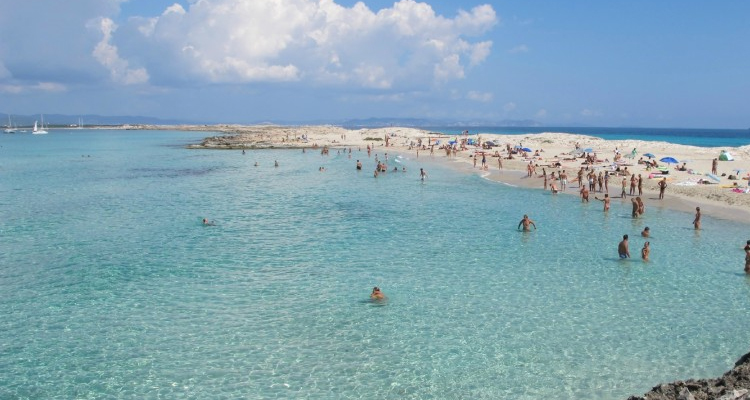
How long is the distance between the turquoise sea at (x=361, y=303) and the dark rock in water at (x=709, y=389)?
2464 millimetres

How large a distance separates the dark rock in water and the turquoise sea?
2.46 m

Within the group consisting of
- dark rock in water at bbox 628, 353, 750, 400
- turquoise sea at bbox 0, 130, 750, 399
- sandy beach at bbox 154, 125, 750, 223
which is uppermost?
sandy beach at bbox 154, 125, 750, 223

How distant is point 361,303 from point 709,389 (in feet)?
31.6

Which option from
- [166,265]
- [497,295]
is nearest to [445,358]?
[497,295]

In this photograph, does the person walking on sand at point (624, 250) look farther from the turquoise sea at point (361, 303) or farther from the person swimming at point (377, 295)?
the person swimming at point (377, 295)

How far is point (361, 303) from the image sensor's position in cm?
1617

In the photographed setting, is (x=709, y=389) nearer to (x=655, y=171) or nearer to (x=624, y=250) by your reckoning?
(x=624, y=250)

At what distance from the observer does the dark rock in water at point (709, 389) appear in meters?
7.93

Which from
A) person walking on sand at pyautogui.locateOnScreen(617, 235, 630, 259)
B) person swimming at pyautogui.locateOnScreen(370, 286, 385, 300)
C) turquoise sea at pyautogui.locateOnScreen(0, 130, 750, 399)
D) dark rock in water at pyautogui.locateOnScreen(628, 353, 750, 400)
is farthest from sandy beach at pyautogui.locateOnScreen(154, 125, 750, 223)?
dark rock in water at pyautogui.locateOnScreen(628, 353, 750, 400)

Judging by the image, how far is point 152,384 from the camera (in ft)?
38.0

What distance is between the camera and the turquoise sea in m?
11.9

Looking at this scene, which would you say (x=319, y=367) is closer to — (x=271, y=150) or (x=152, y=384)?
(x=152, y=384)

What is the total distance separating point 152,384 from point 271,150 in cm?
7282

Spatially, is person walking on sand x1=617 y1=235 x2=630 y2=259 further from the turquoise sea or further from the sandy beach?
the sandy beach
